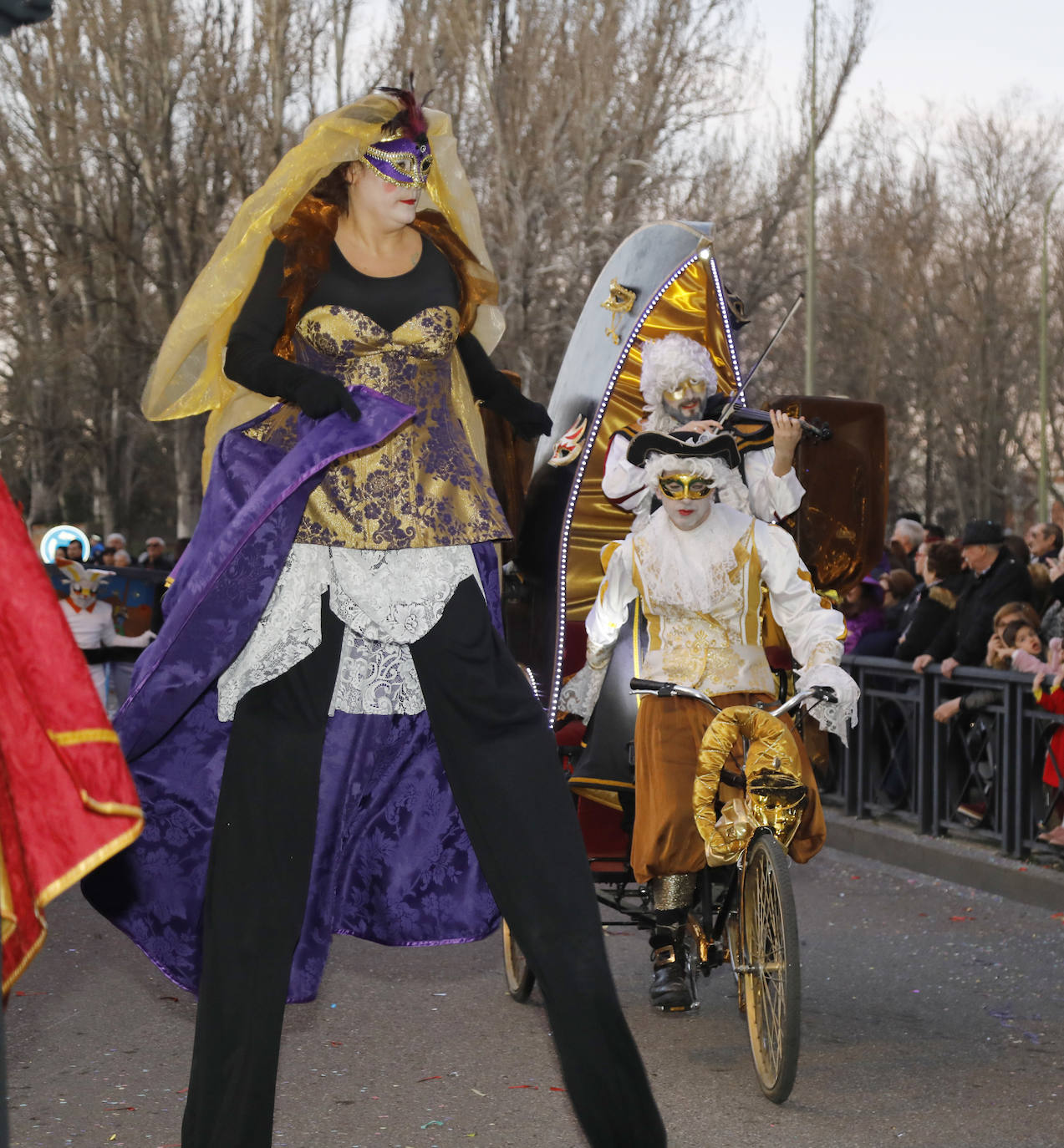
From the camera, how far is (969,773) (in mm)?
8852

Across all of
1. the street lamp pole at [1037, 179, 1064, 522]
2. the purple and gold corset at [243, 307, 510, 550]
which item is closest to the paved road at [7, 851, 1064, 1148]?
the purple and gold corset at [243, 307, 510, 550]

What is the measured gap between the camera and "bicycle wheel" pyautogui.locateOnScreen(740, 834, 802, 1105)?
15.3 ft

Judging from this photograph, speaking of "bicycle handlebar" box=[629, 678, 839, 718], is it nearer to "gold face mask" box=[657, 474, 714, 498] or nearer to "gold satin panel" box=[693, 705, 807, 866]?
"gold satin panel" box=[693, 705, 807, 866]

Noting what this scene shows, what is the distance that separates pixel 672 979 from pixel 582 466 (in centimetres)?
179

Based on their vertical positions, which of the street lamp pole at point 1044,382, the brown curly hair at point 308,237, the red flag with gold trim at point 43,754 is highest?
the street lamp pole at point 1044,382

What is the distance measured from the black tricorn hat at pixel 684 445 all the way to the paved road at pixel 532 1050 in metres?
1.85

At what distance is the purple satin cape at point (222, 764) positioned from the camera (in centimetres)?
320

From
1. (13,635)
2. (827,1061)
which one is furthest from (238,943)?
(827,1061)

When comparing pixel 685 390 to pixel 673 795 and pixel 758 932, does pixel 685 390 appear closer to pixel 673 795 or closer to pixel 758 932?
pixel 673 795

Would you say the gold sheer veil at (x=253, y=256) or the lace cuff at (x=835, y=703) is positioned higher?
the gold sheer veil at (x=253, y=256)

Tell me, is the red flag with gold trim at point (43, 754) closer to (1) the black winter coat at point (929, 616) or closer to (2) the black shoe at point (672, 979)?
(2) the black shoe at point (672, 979)

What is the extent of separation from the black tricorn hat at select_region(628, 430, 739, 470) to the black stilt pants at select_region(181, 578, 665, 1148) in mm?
2340

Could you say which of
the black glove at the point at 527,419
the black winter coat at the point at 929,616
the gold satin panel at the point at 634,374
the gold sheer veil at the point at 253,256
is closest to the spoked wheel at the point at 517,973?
the gold satin panel at the point at 634,374

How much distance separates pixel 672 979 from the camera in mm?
5672
